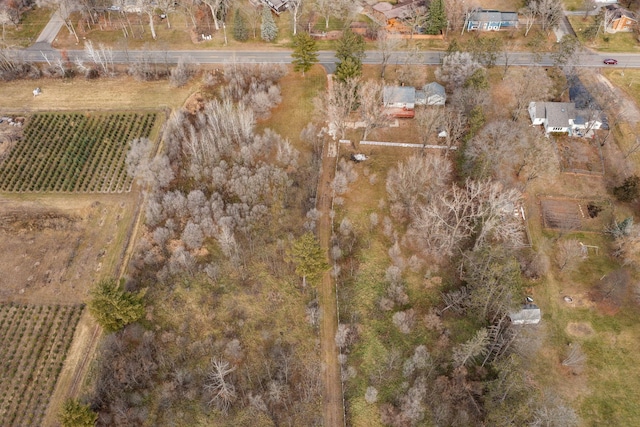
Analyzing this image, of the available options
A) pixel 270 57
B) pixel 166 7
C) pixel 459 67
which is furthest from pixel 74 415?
pixel 166 7

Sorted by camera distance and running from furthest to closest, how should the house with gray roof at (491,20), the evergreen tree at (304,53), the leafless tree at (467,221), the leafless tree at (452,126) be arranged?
the house with gray roof at (491,20)
the evergreen tree at (304,53)
the leafless tree at (452,126)
the leafless tree at (467,221)

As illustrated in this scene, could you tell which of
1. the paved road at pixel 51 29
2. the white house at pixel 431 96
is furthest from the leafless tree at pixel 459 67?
the paved road at pixel 51 29

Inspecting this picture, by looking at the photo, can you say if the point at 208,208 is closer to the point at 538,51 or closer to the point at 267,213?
the point at 267,213

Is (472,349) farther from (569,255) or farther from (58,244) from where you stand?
(58,244)

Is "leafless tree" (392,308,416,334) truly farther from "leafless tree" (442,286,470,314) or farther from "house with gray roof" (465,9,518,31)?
"house with gray roof" (465,9,518,31)

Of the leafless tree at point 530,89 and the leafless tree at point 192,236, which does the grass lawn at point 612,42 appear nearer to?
the leafless tree at point 530,89

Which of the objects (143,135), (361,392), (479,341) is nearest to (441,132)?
(479,341)
